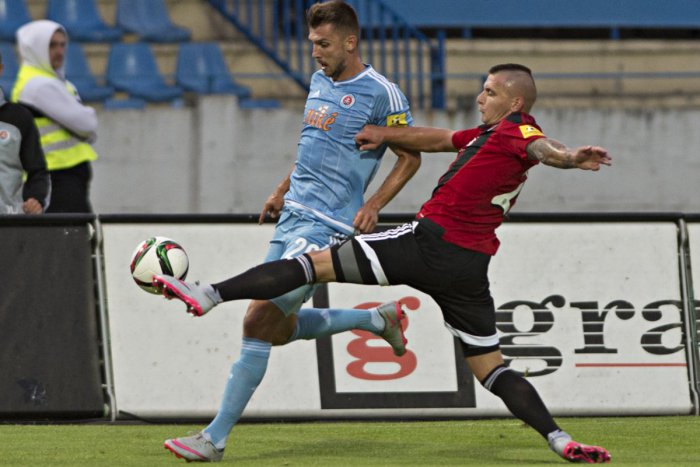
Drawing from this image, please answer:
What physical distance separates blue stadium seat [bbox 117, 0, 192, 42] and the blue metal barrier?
2.17 ft

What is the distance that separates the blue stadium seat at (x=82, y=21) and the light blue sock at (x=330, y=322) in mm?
10598

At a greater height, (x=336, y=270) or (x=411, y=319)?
(x=336, y=270)

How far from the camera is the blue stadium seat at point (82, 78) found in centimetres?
1622

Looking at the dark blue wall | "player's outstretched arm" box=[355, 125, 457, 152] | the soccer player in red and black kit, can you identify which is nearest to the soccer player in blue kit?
"player's outstretched arm" box=[355, 125, 457, 152]

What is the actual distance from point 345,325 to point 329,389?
1.25 meters

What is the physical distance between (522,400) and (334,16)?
2125 millimetres

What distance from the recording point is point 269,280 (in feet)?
20.0

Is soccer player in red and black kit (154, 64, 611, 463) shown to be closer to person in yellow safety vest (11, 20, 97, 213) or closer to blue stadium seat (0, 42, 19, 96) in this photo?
person in yellow safety vest (11, 20, 97, 213)

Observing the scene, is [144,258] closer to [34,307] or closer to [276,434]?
[276,434]

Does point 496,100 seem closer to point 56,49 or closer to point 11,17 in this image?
point 56,49

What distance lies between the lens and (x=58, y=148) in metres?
10.4

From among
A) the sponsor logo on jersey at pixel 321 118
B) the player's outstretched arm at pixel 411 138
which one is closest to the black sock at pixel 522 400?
the player's outstretched arm at pixel 411 138

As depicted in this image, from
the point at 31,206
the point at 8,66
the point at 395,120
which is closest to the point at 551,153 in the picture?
the point at 395,120

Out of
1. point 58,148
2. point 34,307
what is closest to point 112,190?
point 58,148
